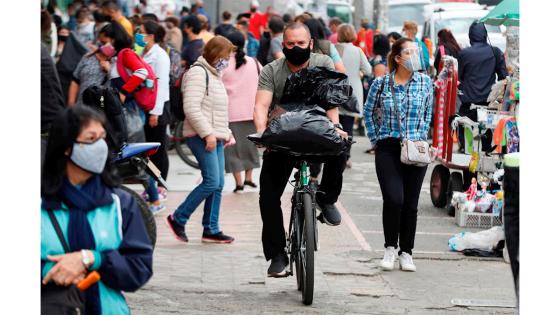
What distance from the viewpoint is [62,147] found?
481cm

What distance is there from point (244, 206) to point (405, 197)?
3872 millimetres

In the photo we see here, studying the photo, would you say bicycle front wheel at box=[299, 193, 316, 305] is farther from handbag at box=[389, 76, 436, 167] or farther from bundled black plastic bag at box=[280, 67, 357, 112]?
handbag at box=[389, 76, 436, 167]

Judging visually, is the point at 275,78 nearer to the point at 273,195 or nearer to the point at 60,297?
the point at 273,195

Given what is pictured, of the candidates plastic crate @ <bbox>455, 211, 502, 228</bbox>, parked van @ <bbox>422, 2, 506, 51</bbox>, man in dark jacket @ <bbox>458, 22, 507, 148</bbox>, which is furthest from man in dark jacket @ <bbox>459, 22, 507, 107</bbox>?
parked van @ <bbox>422, 2, 506, 51</bbox>

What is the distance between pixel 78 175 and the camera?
4812mm

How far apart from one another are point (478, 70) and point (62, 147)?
444 inches

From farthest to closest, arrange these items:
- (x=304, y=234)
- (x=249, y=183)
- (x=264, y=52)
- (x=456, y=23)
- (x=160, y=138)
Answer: (x=456, y=23) → (x=264, y=52) → (x=249, y=183) → (x=160, y=138) → (x=304, y=234)

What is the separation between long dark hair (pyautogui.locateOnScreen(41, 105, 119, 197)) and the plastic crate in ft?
25.8

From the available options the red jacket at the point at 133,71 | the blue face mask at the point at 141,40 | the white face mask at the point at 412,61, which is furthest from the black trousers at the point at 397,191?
the blue face mask at the point at 141,40

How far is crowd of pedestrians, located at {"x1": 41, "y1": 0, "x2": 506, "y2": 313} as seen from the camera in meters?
4.79

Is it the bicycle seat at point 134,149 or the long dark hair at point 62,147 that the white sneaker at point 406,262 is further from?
the long dark hair at point 62,147

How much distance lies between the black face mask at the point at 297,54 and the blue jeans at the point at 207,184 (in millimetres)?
2167

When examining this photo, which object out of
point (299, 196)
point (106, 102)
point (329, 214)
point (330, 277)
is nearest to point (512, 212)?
point (299, 196)
